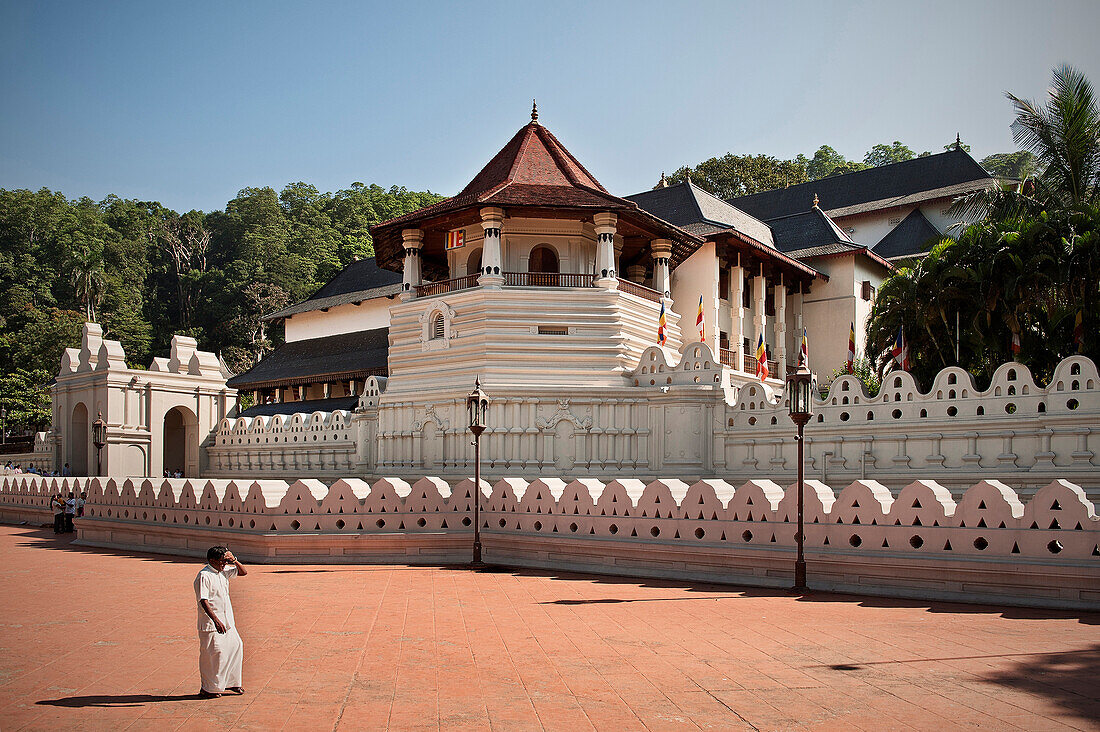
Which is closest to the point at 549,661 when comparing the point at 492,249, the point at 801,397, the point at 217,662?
the point at 217,662

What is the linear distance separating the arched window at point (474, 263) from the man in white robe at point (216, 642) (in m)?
23.0

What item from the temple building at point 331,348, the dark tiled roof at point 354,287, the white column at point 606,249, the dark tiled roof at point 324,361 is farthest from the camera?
the dark tiled roof at point 354,287

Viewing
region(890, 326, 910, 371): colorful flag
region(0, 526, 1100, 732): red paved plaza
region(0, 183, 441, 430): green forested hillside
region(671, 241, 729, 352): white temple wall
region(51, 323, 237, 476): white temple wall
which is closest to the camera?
region(0, 526, 1100, 732): red paved plaza

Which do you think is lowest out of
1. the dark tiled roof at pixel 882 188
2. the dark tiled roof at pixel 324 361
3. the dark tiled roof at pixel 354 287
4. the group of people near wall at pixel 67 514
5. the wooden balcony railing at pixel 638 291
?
the group of people near wall at pixel 67 514

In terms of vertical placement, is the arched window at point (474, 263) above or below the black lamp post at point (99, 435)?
above

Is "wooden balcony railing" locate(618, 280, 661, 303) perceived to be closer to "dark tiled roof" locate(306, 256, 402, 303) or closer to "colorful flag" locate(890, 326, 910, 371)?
"colorful flag" locate(890, 326, 910, 371)

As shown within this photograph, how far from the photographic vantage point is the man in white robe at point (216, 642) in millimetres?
6809

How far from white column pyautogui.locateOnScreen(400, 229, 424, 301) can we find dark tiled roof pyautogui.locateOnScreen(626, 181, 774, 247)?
1072 centimetres

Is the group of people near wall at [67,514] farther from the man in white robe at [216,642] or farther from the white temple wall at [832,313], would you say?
the white temple wall at [832,313]

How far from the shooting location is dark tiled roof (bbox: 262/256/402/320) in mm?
43963

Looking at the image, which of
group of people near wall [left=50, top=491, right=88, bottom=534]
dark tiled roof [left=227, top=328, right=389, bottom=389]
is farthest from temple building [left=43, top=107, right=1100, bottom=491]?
group of people near wall [left=50, top=491, right=88, bottom=534]

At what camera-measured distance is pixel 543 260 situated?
95.0ft

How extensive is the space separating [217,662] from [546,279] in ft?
71.4

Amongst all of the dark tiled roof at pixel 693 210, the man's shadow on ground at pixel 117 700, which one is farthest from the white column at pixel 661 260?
the man's shadow on ground at pixel 117 700
